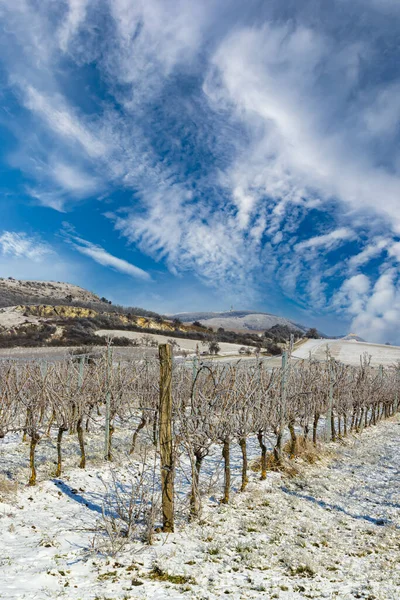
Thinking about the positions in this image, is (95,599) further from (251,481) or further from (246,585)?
(251,481)

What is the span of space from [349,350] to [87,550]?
6061 cm

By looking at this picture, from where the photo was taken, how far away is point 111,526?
5801 mm

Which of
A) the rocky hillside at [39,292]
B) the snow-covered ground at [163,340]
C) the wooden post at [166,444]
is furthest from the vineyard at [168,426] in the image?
the rocky hillside at [39,292]

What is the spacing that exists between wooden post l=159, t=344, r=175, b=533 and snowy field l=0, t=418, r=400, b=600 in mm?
328

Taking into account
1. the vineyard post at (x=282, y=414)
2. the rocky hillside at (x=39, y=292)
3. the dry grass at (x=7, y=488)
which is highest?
the rocky hillside at (x=39, y=292)

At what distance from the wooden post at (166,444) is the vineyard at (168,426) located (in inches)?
0.6

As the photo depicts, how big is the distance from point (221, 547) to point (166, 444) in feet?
5.22

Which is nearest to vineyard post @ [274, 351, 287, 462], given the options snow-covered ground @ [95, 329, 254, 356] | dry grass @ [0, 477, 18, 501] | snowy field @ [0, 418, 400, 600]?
snowy field @ [0, 418, 400, 600]

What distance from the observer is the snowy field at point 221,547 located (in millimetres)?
4457

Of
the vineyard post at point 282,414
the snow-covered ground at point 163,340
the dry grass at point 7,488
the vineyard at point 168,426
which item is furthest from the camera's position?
the snow-covered ground at point 163,340

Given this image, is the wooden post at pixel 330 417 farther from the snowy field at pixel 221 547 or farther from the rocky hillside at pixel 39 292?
the rocky hillside at pixel 39 292

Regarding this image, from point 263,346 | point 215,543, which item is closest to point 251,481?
point 215,543

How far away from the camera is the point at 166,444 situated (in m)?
6.00

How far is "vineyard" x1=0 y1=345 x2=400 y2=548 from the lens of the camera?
609 centimetres
